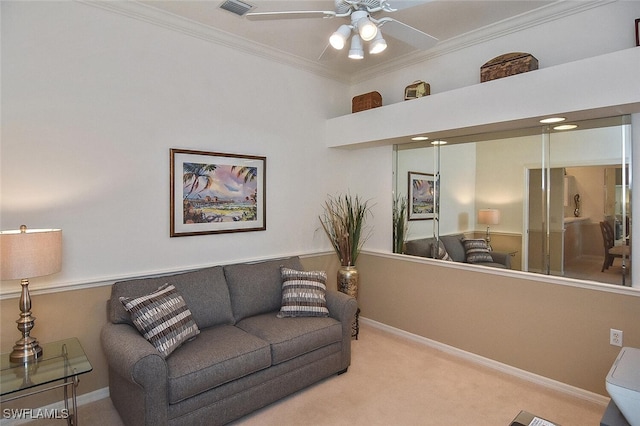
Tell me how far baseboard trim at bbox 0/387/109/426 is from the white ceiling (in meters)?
2.84

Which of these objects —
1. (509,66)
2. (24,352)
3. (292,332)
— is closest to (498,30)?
(509,66)

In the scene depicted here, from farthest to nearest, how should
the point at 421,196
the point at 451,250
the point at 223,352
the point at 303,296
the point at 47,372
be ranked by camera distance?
the point at 421,196, the point at 451,250, the point at 303,296, the point at 223,352, the point at 47,372

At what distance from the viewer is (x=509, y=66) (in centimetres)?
279

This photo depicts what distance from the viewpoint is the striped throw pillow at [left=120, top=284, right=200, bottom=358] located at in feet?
7.52

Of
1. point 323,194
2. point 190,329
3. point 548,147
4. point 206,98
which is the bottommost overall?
point 190,329

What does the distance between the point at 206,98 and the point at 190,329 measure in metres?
1.95

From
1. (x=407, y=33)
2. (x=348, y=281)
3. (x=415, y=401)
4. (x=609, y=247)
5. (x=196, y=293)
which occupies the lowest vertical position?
(x=415, y=401)

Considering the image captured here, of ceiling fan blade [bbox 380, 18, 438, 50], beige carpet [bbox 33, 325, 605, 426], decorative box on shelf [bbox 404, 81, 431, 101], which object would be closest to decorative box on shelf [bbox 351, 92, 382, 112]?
decorative box on shelf [bbox 404, 81, 431, 101]

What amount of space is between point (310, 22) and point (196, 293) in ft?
7.86

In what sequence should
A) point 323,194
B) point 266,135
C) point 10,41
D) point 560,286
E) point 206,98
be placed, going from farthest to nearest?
point 323,194, point 266,135, point 206,98, point 560,286, point 10,41

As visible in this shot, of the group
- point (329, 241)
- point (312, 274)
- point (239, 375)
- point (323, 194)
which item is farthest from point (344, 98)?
point (239, 375)

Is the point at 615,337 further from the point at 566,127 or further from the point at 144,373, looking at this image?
the point at 144,373

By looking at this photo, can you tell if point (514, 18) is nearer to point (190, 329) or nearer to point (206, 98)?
point (206, 98)

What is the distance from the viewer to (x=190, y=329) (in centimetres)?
249
